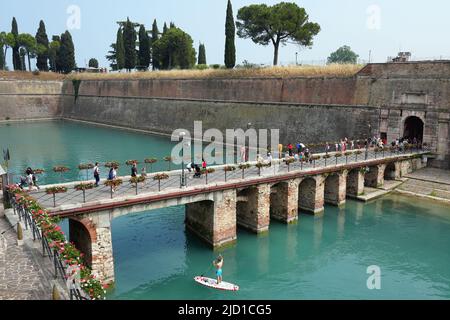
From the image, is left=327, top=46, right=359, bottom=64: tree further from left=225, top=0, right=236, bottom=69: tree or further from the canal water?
the canal water

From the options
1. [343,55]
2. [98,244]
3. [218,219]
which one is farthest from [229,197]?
[343,55]

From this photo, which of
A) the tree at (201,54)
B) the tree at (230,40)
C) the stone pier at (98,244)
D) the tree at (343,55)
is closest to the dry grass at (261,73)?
the tree at (230,40)

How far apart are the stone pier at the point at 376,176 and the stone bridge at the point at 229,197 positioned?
0.06 m

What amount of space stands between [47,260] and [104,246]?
10.9 feet

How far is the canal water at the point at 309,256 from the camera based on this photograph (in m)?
13.6

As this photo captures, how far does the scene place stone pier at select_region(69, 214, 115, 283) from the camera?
12703 millimetres

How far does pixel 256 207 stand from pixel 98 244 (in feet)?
23.7

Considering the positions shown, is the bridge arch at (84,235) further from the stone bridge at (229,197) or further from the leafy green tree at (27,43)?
the leafy green tree at (27,43)

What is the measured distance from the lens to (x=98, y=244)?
12.8 m

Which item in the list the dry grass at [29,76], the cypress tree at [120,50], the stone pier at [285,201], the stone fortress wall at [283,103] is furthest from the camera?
the dry grass at [29,76]

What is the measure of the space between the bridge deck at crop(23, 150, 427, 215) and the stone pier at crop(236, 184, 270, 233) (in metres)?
0.61

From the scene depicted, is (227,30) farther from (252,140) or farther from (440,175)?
(440,175)

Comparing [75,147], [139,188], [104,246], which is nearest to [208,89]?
[75,147]

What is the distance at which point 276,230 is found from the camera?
18.5 meters
